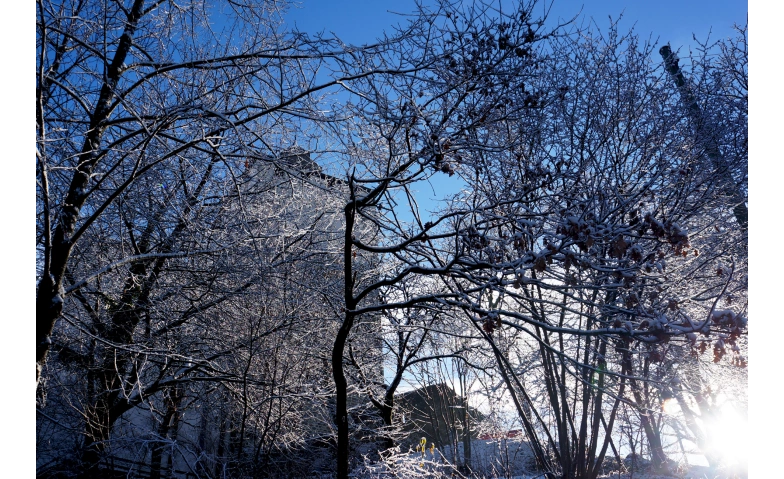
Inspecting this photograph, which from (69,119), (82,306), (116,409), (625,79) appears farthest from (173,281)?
(625,79)

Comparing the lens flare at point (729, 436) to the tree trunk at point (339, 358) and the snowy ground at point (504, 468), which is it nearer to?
the snowy ground at point (504, 468)

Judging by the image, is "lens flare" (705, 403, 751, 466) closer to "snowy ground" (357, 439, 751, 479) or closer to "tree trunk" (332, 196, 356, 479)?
"snowy ground" (357, 439, 751, 479)

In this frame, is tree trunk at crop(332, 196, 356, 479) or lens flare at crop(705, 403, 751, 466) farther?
tree trunk at crop(332, 196, 356, 479)

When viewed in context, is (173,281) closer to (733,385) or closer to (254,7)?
(254,7)

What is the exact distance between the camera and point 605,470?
17.1ft

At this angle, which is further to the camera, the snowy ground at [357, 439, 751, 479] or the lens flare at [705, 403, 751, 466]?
the snowy ground at [357, 439, 751, 479]

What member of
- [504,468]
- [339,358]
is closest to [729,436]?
[339,358]

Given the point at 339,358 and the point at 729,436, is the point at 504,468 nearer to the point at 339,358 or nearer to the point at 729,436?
the point at 729,436

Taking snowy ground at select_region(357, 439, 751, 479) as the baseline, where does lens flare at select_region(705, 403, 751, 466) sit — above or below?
above

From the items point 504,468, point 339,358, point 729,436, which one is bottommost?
point 504,468

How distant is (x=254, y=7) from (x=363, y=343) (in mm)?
4433

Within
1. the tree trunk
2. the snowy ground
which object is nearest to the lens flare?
the snowy ground

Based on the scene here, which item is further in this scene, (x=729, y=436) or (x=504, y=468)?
(x=504, y=468)

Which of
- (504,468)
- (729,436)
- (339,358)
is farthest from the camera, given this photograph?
(504,468)
